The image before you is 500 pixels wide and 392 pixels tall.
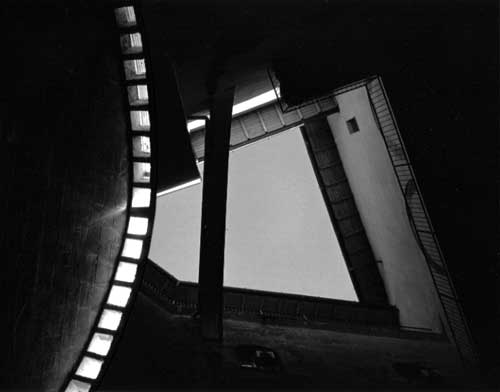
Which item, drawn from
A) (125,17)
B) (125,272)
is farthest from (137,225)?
(125,17)

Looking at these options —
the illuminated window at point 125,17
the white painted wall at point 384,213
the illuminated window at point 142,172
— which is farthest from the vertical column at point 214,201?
the white painted wall at point 384,213

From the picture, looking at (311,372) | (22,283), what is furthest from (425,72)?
(22,283)

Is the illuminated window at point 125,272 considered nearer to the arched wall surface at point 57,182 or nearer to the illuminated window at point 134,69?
the arched wall surface at point 57,182

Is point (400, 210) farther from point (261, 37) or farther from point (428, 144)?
point (261, 37)

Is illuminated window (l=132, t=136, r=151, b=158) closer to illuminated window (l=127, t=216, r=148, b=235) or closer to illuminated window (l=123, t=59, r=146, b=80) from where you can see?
illuminated window (l=123, t=59, r=146, b=80)

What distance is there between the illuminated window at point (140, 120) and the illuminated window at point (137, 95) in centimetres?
17

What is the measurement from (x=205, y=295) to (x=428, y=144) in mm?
6995

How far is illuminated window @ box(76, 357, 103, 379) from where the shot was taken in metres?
8.66

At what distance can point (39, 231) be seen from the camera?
6.95 meters

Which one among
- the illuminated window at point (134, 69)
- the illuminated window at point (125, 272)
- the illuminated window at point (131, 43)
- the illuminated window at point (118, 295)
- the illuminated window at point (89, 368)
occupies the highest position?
the illuminated window at point (131, 43)

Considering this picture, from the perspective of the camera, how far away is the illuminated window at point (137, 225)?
8.72m

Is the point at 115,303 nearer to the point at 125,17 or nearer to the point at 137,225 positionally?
the point at 137,225

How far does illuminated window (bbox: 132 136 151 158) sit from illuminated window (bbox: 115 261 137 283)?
7.45ft

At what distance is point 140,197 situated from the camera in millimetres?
8695
